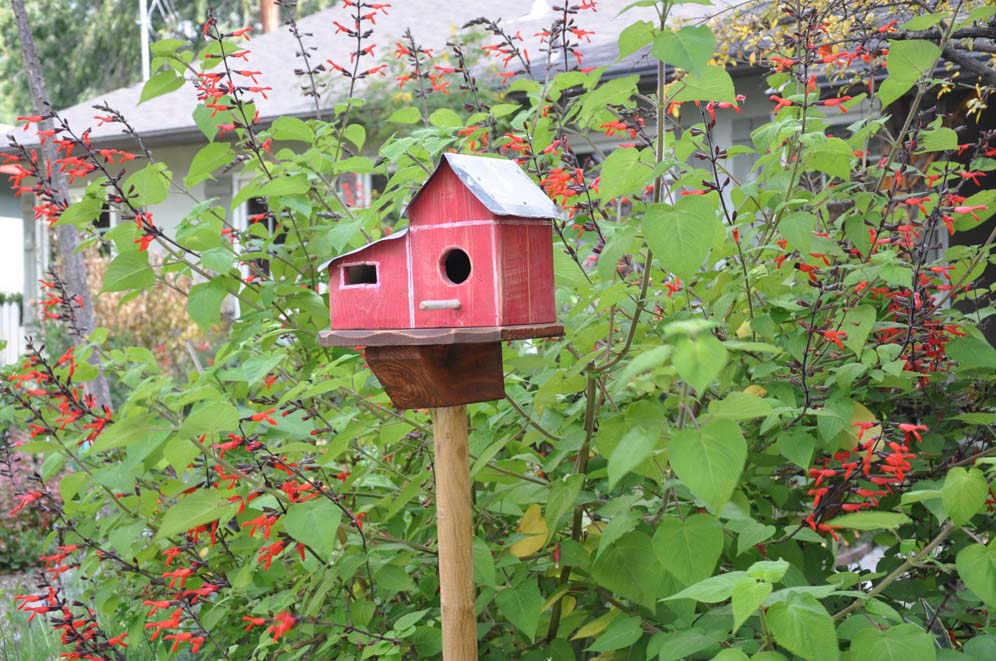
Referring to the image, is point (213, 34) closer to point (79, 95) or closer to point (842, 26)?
point (842, 26)

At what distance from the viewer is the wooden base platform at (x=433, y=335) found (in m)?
2.03

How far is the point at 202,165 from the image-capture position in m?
2.67

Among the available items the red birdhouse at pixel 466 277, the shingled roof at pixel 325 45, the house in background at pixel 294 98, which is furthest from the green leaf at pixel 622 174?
the shingled roof at pixel 325 45

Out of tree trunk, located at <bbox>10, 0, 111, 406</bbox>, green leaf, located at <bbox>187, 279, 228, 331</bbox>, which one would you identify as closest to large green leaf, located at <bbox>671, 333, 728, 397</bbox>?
green leaf, located at <bbox>187, 279, 228, 331</bbox>

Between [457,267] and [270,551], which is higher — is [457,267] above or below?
above

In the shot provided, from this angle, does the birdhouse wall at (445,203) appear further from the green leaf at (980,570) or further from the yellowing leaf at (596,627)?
the green leaf at (980,570)

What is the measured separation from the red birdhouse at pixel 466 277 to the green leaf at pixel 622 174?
23cm

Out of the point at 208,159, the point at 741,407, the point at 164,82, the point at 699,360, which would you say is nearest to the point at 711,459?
the point at 741,407

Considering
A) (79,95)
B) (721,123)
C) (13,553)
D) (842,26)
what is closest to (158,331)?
(13,553)

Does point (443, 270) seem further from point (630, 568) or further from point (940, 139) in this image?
point (940, 139)

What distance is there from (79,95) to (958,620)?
32742mm

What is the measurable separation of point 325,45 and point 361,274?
502 inches

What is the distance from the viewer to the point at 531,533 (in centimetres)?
243

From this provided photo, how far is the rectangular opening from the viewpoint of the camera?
2.27m
